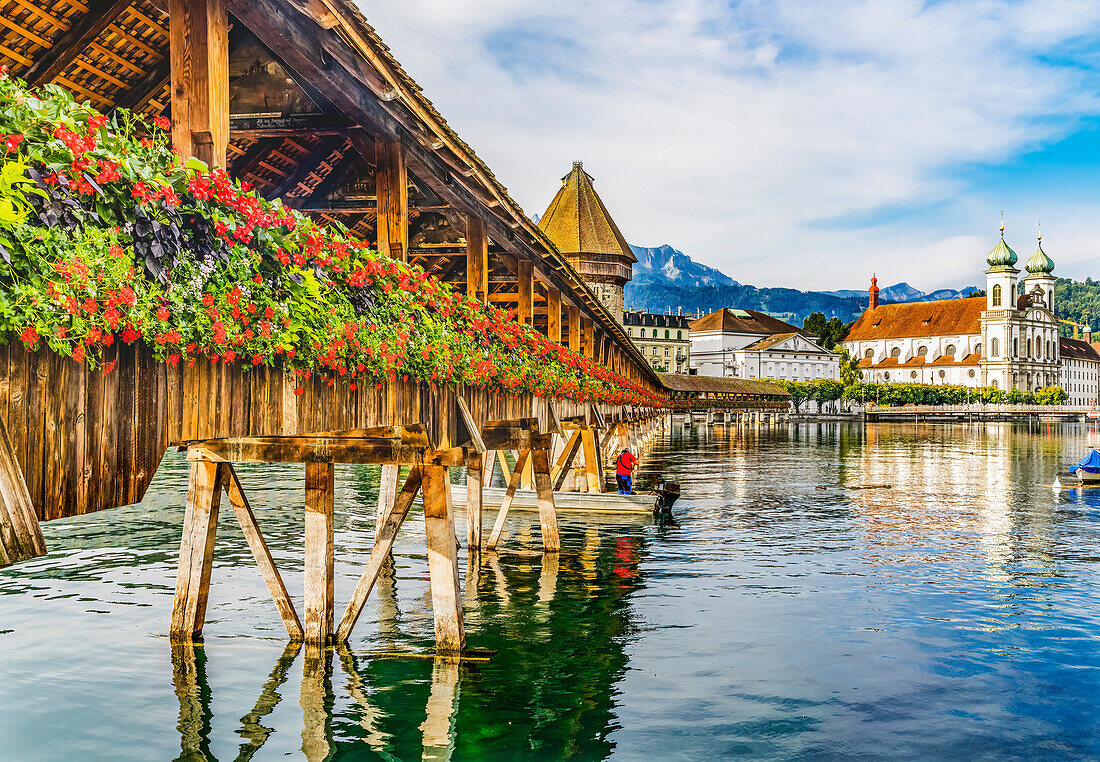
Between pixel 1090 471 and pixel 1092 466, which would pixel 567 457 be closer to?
pixel 1090 471

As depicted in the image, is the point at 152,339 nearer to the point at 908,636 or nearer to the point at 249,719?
the point at 249,719

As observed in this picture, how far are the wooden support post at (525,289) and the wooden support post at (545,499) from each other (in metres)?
4.47

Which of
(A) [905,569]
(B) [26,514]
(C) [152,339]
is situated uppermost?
(C) [152,339]

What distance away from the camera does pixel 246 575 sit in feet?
62.3

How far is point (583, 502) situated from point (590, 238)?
54.3m

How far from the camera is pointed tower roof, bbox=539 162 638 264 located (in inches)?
3147

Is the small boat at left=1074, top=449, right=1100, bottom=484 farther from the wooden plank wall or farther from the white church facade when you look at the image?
the white church facade

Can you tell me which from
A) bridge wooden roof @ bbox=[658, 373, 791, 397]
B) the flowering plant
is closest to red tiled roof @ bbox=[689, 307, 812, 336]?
bridge wooden roof @ bbox=[658, 373, 791, 397]

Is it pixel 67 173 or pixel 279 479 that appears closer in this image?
pixel 67 173

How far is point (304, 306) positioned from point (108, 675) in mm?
7849

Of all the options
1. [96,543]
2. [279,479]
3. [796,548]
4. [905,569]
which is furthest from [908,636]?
[279,479]

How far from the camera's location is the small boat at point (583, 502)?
28203 millimetres

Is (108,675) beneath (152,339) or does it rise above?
beneath

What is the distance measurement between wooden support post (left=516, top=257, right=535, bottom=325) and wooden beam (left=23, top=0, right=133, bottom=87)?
352 inches
